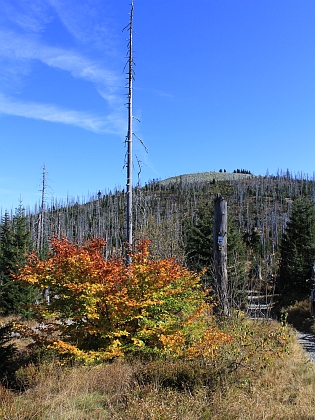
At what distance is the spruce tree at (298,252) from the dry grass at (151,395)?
18.9 meters

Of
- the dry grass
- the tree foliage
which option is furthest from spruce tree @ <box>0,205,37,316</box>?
the dry grass

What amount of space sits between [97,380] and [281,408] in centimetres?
293

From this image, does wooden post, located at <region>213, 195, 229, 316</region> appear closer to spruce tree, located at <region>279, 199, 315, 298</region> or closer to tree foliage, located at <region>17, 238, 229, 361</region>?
tree foliage, located at <region>17, 238, 229, 361</region>

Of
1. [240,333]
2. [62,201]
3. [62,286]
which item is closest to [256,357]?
[240,333]

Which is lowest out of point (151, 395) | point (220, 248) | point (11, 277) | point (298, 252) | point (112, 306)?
point (151, 395)

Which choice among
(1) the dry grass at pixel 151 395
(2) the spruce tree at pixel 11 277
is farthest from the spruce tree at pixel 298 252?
(1) the dry grass at pixel 151 395

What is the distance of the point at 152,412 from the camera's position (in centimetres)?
455

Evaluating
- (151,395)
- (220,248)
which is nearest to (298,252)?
(220,248)

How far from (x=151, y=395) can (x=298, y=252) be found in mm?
23665

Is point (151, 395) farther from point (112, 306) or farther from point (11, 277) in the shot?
point (11, 277)

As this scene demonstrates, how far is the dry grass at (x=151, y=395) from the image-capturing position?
4.78 metres

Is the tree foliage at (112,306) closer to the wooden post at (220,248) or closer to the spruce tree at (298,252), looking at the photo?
→ the wooden post at (220,248)

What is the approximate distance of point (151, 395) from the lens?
16.9 feet

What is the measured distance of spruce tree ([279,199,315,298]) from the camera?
Answer: 24814 millimetres
